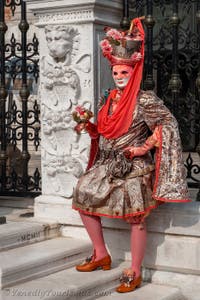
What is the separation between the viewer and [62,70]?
5621 millimetres

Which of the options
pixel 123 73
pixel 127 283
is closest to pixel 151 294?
pixel 127 283

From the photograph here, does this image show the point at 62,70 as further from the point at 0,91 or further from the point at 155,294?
the point at 155,294

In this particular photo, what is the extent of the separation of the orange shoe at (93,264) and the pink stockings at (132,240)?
0.12 ft

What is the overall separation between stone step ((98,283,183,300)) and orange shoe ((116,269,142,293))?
0.03 metres

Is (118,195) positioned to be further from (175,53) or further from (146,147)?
(175,53)

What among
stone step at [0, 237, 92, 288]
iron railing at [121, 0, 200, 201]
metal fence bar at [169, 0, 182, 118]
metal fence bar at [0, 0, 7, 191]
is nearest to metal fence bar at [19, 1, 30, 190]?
metal fence bar at [0, 0, 7, 191]

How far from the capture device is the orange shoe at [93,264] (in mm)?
5000

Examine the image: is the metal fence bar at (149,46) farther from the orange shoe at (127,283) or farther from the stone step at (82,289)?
the orange shoe at (127,283)

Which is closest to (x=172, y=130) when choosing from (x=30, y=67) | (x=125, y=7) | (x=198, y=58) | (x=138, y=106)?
(x=138, y=106)

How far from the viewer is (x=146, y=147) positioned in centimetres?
483

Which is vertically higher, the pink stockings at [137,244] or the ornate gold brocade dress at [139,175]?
the ornate gold brocade dress at [139,175]

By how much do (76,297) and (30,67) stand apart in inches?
114

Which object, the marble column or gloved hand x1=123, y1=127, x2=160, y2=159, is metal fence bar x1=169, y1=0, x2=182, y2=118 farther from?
gloved hand x1=123, y1=127, x2=160, y2=159

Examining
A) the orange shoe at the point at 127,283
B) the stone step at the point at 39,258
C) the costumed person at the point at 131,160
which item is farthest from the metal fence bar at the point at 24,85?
the orange shoe at the point at 127,283
